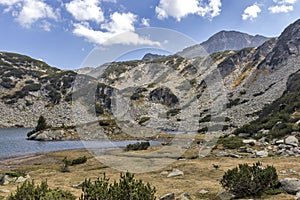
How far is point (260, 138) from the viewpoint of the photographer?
34.4m

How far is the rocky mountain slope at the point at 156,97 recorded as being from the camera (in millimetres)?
71138

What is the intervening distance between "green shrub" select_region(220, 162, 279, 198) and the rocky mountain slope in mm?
42423

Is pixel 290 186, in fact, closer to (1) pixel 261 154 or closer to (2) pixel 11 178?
(1) pixel 261 154

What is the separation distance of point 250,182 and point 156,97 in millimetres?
134253

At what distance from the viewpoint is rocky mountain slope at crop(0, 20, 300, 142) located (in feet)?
233

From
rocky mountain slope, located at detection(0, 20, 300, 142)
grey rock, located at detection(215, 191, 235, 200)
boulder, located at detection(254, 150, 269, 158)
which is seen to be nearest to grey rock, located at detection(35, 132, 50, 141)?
rocky mountain slope, located at detection(0, 20, 300, 142)

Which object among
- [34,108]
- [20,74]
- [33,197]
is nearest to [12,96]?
[34,108]

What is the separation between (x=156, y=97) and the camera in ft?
481

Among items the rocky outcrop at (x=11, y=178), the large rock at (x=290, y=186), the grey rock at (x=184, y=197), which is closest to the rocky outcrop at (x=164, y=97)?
the rocky outcrop at (x=11, y=178)

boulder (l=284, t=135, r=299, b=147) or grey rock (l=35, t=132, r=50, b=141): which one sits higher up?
boulder (l=284, t=135, r=299, b=147)

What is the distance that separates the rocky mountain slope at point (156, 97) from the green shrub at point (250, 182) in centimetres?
4242

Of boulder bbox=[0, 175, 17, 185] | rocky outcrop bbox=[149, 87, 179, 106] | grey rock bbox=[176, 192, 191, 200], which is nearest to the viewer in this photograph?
grey rock bbox=[176, 192, 191, 200]

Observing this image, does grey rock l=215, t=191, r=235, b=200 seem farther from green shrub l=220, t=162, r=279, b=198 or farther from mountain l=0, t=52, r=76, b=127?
mountain l=0, t=52, r=76, b=127

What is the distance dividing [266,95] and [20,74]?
113 meters
